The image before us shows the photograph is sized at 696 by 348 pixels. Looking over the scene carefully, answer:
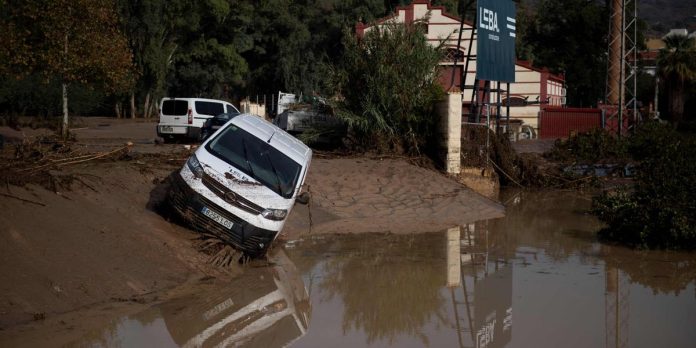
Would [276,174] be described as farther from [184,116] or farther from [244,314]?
[184,116]

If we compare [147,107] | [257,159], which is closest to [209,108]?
[257,159]

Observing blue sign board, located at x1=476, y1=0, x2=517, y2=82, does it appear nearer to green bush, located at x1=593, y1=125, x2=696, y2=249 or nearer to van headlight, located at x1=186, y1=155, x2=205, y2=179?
green bush, located at x1=593, y1=125, x2=696, y2=249

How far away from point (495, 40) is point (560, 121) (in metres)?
17.0

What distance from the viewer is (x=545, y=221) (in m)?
19.4

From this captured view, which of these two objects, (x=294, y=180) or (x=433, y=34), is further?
(x=433, y=34)

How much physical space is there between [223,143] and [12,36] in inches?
678

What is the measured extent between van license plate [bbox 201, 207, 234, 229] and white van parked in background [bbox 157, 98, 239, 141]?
60.7 ft

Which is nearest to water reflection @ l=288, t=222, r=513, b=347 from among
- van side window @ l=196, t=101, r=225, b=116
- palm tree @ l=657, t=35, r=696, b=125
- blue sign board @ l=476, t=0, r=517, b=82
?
blue sign board @ l=476, t=0, r=517, b=82

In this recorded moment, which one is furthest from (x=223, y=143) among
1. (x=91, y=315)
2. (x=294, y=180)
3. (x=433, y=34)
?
(x=433, y=34)

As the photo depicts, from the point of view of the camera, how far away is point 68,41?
30.0m

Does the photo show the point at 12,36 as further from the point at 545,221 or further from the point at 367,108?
the point at 545,221

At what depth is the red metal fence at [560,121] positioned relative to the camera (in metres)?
42.9

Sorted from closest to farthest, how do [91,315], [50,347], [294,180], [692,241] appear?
1. [50,347]
2. [91,315]
3. [294,180]
4. [692,241]

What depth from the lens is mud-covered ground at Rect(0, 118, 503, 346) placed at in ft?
30.7
